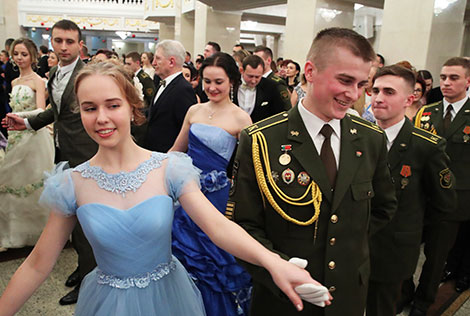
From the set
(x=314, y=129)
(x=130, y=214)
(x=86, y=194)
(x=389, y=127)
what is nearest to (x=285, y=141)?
(x=314, y=129)

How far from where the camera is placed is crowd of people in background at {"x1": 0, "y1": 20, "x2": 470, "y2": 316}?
145 centimetres

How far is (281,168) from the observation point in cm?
148

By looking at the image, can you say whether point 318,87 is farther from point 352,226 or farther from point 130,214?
point 130,214

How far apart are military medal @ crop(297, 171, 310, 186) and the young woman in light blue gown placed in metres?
0.34

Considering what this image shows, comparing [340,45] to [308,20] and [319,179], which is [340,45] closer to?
[319,179]

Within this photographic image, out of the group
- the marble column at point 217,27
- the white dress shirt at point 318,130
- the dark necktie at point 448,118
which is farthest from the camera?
the marble column at point 217,27

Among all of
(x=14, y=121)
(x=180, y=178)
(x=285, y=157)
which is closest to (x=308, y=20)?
(x=14, y=121)

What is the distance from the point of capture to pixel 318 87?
147cm

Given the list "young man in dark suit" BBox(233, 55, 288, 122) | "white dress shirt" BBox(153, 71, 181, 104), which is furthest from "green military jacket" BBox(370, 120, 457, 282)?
"young man in dark suit" BBox(233, 55, 288, 122)

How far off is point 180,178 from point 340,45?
77 cm

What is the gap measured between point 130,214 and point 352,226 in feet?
2.74

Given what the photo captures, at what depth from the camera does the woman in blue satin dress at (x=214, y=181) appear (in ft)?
8.04

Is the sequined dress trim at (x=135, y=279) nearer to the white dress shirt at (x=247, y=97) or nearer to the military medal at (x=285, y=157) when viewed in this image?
the military medal at (x=285, y=157)

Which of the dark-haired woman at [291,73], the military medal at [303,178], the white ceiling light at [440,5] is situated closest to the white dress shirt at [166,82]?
the military medal at [303,178]
